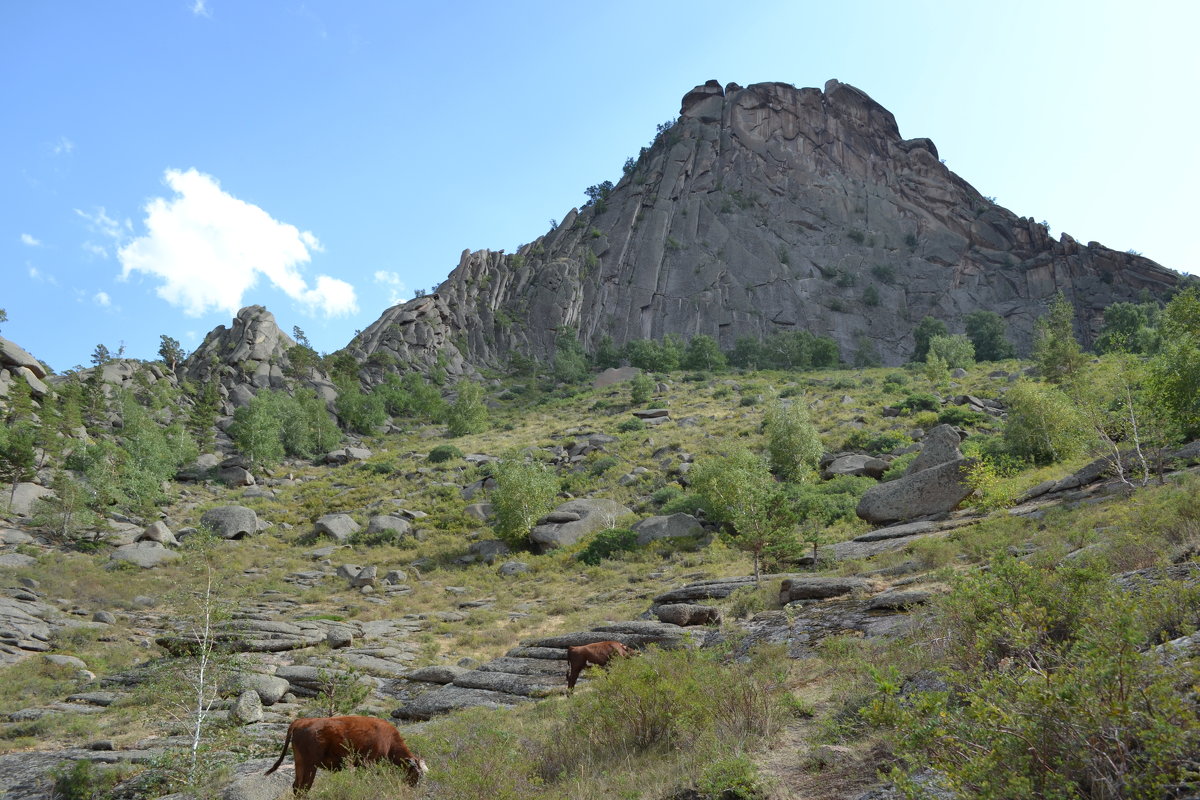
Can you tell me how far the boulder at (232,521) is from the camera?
1339 inches

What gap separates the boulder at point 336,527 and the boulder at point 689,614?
24142mm

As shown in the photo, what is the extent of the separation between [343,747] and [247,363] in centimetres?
6905

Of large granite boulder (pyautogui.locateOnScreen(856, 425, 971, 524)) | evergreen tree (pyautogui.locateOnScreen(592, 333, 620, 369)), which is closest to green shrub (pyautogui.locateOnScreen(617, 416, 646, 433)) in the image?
large granite boulder (pyautogui.locateOnScreen(856, 425, 971, 524))

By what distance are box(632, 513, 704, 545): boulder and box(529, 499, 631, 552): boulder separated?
307cm

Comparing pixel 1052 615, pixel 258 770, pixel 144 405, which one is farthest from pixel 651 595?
pixel 144 405

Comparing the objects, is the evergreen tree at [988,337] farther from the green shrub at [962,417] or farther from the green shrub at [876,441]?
the green shrub at [876,441]

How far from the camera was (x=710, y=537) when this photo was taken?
27.7 m

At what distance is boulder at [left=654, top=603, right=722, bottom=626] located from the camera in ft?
47.7

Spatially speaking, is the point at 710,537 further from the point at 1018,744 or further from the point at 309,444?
the point at 309,444

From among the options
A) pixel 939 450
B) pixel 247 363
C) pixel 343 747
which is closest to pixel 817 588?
pixel 343 747

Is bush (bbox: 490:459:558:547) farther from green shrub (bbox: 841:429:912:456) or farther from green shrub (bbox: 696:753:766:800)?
green shrub (bbox: 696:753:766:800)

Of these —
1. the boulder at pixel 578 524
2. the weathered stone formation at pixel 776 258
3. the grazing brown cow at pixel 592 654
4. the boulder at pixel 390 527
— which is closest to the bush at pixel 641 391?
the boulder at pixel 578 524

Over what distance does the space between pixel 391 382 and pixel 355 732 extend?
7126 centimetres

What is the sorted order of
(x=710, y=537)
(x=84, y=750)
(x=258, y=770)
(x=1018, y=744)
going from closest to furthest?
(x=1018, y=744), (x=258, y=770), (x=84, y=750), (x=710, y=537)
